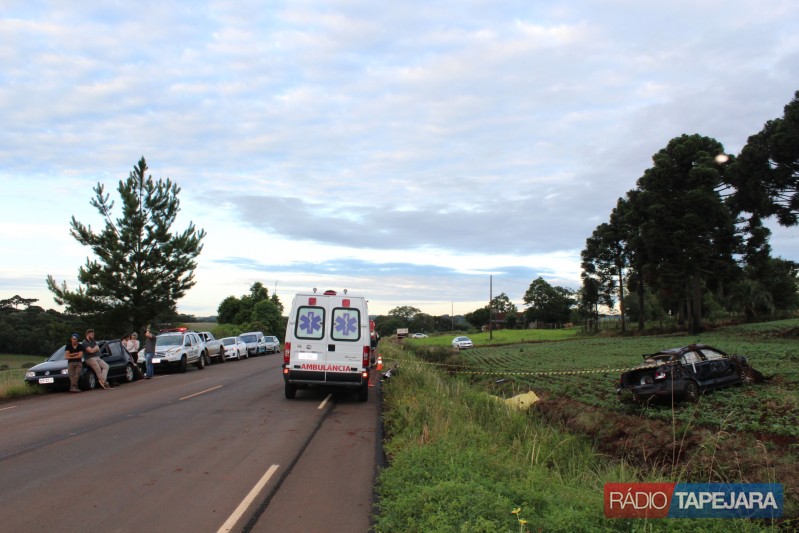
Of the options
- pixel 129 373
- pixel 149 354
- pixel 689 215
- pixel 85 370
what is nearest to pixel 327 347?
pixel 85 370

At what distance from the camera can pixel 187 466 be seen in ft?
23.8

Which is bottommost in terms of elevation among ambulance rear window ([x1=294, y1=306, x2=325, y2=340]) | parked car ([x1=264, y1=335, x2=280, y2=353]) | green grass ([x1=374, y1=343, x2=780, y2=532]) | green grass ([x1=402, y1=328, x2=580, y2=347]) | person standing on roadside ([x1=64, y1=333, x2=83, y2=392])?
green grass ([x1=402, y1=328, x2=580, y2=347])

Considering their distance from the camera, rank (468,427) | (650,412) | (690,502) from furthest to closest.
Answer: (650,412)
(468,427)
(690,502)

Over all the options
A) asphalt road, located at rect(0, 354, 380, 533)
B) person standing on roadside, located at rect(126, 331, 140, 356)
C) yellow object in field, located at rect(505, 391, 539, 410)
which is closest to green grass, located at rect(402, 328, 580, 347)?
person standing on roadside, located at rect(126, 331, 140, 356)

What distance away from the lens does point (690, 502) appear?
5148mm

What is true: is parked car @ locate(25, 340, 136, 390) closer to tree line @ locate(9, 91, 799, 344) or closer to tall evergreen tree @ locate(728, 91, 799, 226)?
tree line @ locate(9, 91, 799, 344)

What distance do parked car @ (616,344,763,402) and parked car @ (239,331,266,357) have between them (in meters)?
28.6

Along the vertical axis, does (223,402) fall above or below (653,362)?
below

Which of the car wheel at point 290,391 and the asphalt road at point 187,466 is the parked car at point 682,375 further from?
the car wheel at point 290,391

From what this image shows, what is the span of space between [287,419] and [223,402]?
3.07 metres

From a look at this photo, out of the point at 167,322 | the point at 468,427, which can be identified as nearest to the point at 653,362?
the point at 468,427

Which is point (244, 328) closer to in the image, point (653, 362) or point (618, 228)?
point (618, 228)

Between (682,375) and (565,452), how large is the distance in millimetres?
6021

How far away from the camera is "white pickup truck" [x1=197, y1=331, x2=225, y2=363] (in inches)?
1156
